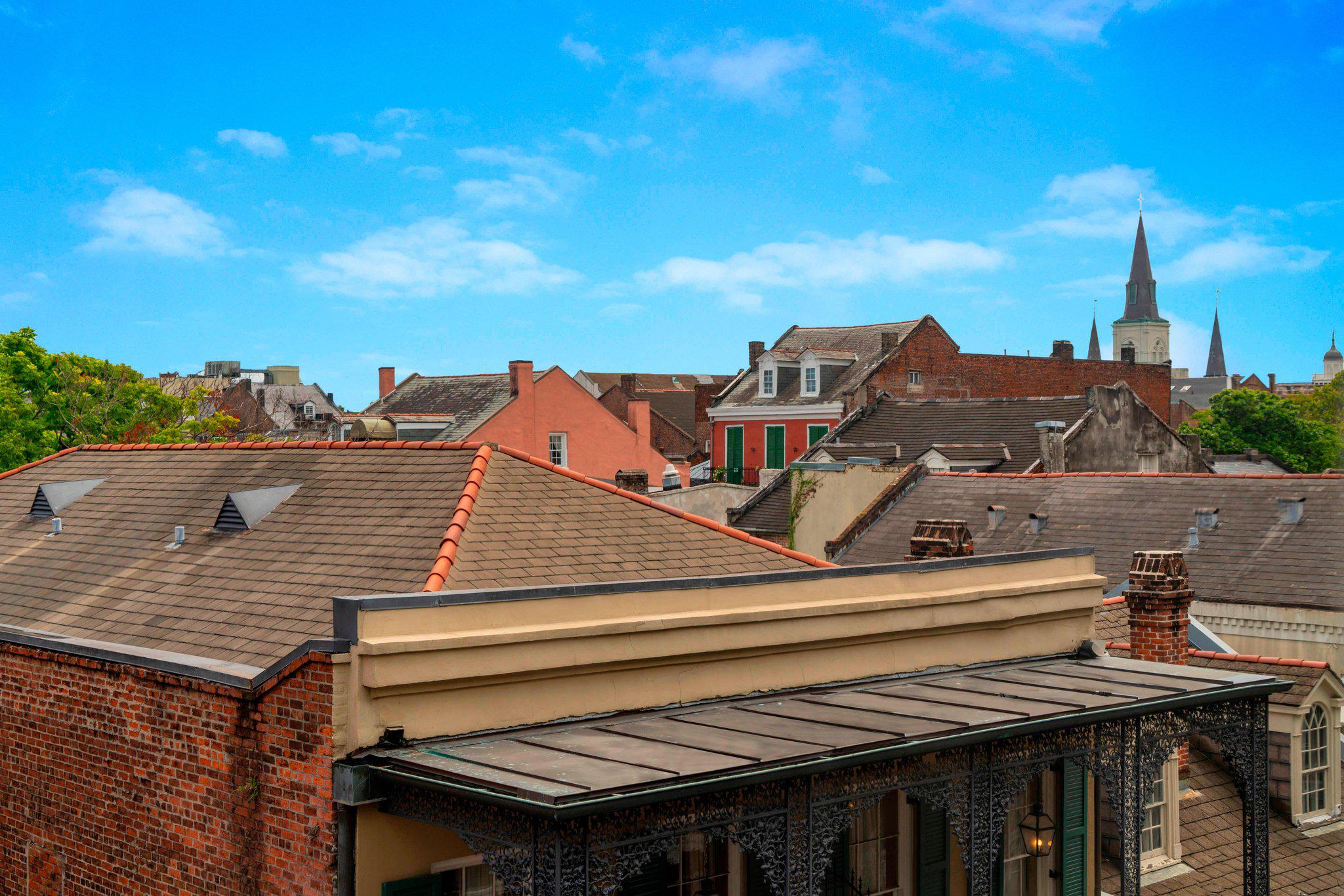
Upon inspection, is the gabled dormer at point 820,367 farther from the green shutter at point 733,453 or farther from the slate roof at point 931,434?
the slate roof at point 931,434

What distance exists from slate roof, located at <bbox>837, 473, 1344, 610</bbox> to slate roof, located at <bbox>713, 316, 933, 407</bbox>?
21.1m

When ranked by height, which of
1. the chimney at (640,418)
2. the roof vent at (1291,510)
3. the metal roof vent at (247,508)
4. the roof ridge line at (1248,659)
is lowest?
the roof ridge line at (1248,659)

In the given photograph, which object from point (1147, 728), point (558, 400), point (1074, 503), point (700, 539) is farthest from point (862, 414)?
point (1147, 728)

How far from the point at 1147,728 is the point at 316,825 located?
7061 millimetres

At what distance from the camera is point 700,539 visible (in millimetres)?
13828

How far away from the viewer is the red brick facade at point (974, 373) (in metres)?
50.7

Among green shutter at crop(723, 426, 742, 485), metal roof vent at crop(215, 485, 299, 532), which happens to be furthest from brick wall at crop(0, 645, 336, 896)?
green shutter at crop(723, 426, 742, 485)

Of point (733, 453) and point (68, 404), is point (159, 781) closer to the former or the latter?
point (68, 404)

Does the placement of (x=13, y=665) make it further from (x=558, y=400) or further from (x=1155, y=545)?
(x=558, y=400)

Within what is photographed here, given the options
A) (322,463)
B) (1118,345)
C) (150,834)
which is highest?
(1118,345)

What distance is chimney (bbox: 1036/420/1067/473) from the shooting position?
34.1m

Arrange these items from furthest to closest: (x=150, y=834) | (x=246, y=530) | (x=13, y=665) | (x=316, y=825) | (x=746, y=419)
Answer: (x=746, y=419)
(x=246, y=530)
(x=13, y=665)
(x=150, y=834)
(x=316, y=825)

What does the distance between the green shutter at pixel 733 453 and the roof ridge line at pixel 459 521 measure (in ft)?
131

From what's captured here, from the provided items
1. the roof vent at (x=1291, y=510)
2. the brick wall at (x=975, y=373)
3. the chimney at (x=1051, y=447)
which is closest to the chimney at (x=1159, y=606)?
the roof vent at (x=1291, y=510)
